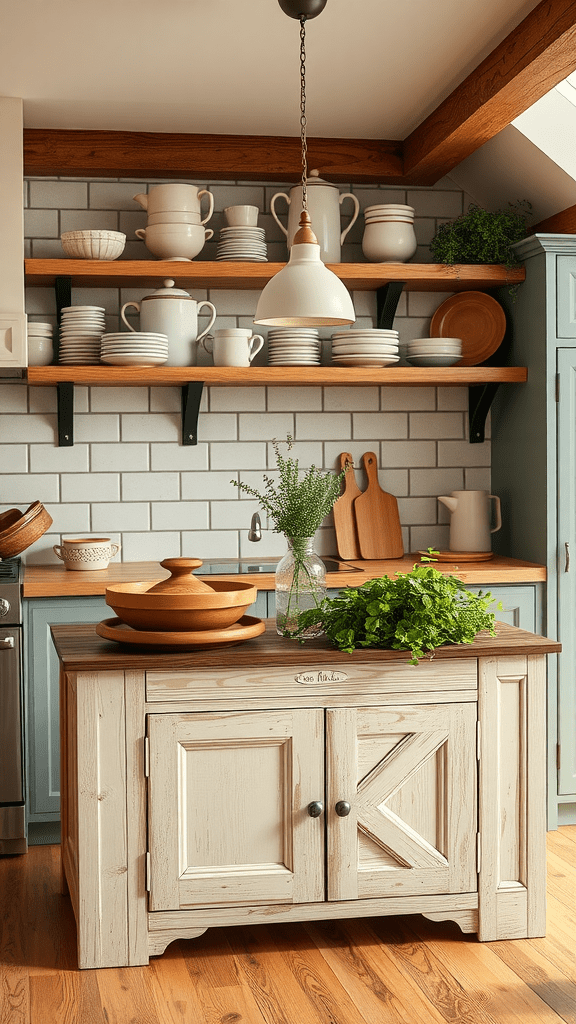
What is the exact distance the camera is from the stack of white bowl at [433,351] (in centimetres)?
425

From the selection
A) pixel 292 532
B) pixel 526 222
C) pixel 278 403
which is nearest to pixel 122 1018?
A: pixel 292 532

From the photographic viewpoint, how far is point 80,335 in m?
4.03

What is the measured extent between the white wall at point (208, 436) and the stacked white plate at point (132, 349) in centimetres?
41

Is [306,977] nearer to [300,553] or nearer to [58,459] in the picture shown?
[300,553]

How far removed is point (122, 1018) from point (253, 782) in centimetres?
62

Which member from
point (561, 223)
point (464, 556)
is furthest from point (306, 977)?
point (561, 223)

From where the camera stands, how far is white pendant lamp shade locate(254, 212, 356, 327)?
2506 millimetres

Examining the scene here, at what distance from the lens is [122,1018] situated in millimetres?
2398

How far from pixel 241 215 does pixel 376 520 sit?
139 centimetres

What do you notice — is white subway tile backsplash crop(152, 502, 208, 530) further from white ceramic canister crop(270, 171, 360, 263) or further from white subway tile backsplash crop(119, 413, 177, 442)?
white ceramic canister crop(270, 171, 360, 263)

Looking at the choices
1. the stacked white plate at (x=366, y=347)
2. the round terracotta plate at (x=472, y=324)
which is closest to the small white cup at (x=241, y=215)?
the stacked white plate at (x=366, y=347)

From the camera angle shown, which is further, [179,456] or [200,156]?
[179,456]

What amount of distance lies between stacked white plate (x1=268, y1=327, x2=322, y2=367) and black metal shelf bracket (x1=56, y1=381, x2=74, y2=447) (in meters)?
0.82

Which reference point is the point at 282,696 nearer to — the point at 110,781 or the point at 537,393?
the point at 110,781
